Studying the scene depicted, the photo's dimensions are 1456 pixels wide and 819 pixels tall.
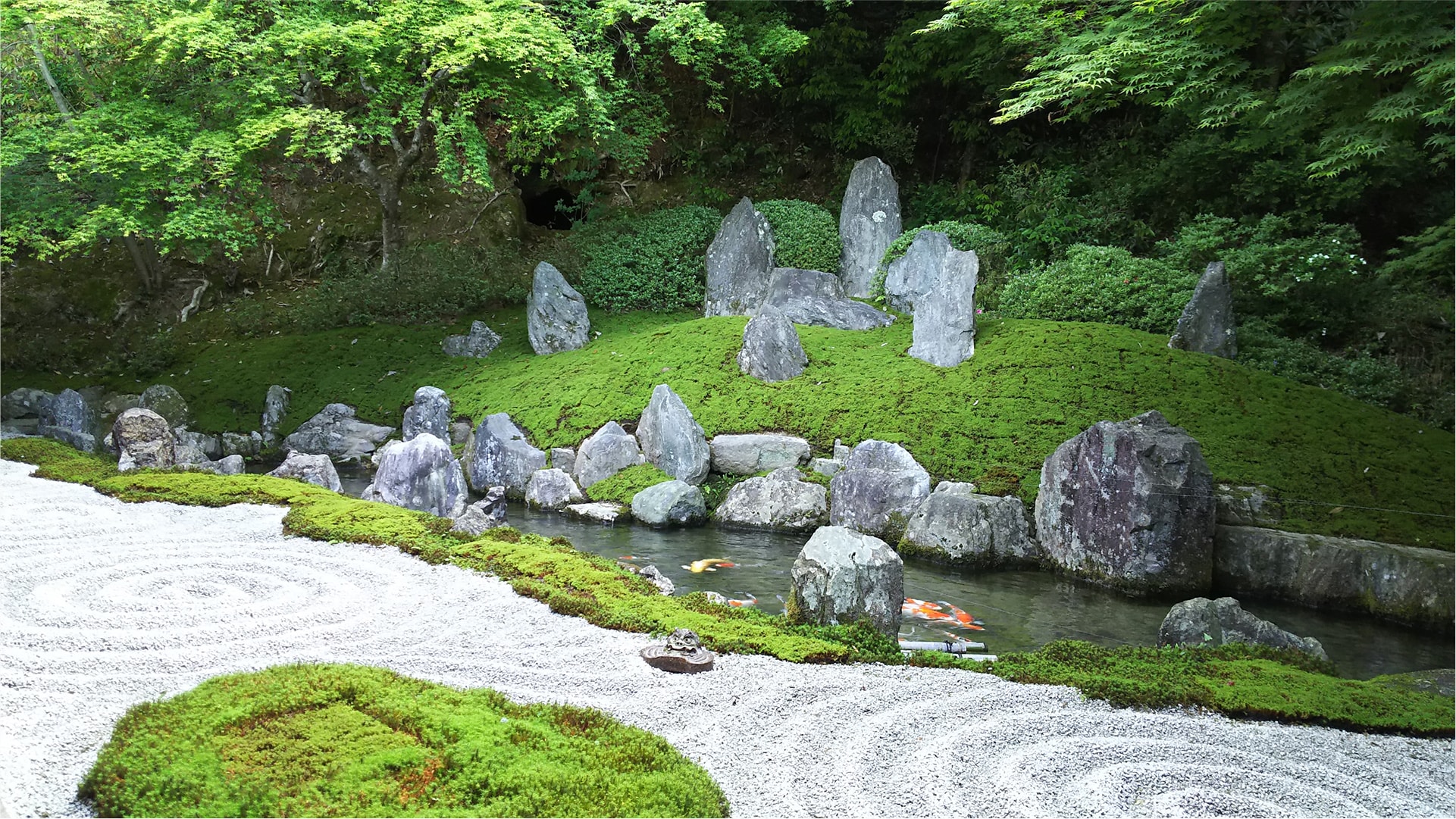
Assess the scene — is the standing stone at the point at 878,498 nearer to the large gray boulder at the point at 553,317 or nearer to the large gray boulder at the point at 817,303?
the large gray boulder at the point at 817,303

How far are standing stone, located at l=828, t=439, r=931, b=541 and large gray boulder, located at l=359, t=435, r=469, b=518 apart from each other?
4593 mm

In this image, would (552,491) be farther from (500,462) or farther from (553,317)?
(553,317)

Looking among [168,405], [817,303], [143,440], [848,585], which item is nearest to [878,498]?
[848,585]

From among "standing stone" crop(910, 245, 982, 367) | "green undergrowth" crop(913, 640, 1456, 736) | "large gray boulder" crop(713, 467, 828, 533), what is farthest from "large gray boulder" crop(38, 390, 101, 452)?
"green undergrowth" crop(913, 640, 1456, 736)

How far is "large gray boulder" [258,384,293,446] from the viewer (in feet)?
52.0

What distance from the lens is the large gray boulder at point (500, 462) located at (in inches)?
523

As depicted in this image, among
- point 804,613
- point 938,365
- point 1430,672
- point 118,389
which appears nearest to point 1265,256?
point 938,365

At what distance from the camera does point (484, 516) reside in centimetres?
969

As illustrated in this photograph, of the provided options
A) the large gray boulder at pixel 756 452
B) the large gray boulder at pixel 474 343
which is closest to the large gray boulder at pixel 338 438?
the large gray boulder at pixel 474 343

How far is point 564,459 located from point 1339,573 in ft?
31.5

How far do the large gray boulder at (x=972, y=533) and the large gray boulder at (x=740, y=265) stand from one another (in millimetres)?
7448

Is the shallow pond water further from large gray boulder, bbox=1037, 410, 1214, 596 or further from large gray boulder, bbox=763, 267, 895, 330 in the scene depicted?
large gray boulder, bbox=763, 267, 895, 330

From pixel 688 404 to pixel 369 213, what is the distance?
40.6 ft

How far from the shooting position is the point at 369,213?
2180 centimetres
